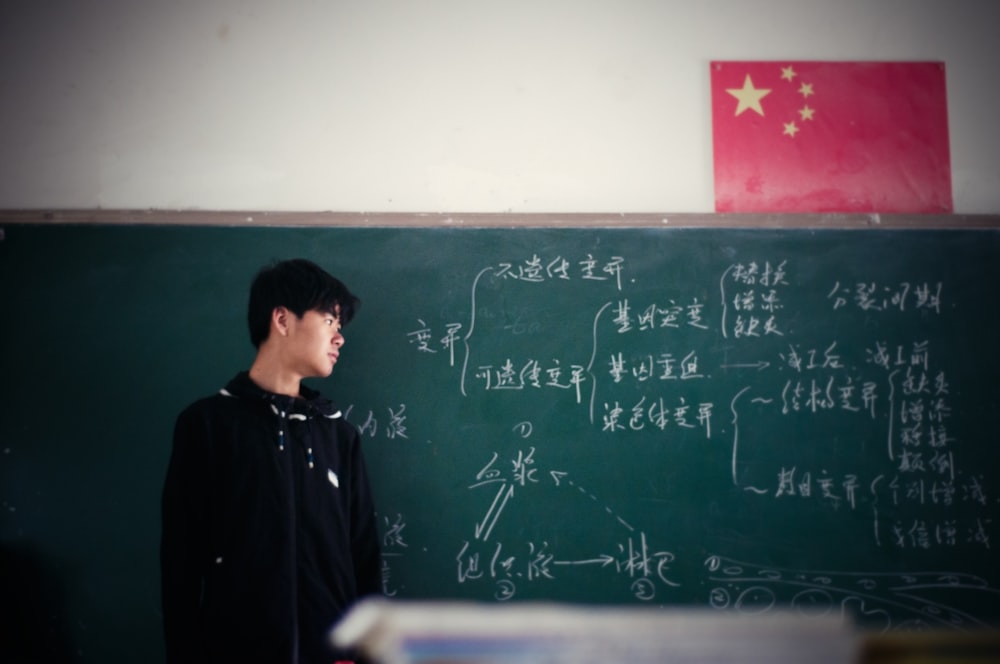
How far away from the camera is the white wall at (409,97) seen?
224cm

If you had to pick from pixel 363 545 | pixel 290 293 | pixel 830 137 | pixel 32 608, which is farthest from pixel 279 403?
pixel 830 137

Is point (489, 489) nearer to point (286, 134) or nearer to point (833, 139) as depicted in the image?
point (286, 134)

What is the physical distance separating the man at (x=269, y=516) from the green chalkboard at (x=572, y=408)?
316mm

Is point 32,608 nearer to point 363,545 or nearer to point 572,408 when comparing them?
point 363,545

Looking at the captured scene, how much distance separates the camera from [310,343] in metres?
1.85

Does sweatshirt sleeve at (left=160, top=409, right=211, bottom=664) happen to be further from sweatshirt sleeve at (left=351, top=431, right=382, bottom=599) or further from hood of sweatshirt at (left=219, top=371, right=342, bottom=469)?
sweatshirt sleeve at (left=351, top=431, right=382, bottom=599)

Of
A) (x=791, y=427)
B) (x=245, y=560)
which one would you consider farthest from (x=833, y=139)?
(x=245, y=560)

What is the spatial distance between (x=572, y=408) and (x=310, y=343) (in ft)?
2.81

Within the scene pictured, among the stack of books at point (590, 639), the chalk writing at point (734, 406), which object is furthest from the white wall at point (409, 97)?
the stack of books at point (590, 639)

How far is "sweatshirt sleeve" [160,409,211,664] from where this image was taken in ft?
5.23

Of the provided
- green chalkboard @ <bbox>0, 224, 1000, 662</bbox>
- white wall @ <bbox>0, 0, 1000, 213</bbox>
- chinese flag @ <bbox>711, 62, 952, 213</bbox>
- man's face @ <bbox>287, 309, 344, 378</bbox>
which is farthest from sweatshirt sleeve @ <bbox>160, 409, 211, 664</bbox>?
chinese flag @ <bbox>711, 62, 952, 213</bbox>

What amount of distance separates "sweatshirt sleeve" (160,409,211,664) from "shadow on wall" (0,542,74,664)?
0.71 metres

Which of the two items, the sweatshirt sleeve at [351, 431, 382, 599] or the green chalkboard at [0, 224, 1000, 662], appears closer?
the sweatshirt sleeve at [351, 431, 382, 599]

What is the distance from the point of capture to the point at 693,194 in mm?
2316
